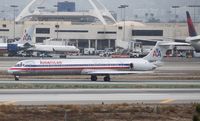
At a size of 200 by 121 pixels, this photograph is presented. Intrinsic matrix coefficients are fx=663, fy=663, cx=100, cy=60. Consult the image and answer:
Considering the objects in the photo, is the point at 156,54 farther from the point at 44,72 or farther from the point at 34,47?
the point at 34,47

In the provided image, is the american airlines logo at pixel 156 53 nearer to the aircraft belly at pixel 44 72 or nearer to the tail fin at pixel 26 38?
the aircraft belly at pixel 44 72

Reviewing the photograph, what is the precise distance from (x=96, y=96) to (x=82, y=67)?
2531 cm

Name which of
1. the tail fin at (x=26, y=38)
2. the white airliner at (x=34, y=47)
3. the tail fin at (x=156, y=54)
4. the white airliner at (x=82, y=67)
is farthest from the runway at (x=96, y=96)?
the tail fin at (x=26, y=38)

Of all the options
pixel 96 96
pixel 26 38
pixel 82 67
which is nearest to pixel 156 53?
pixel 82 67

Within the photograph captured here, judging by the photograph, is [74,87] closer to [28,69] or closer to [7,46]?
[28,69]

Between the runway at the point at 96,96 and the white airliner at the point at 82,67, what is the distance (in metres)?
18.7

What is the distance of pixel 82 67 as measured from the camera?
78938mm

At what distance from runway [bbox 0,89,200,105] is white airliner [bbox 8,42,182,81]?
1875cm

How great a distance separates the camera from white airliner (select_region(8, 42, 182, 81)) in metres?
77.9

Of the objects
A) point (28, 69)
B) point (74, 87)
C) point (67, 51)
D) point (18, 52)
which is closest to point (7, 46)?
point (18, 52)

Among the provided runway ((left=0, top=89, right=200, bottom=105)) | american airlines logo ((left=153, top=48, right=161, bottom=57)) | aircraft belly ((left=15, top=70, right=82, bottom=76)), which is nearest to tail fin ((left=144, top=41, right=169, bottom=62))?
american airlines logo ((left=153, top=48, right=161, bottom=57))

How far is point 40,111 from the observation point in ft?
142

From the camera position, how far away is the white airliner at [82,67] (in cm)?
7794

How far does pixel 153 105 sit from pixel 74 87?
16647 millimetres
